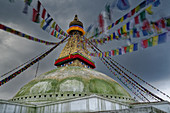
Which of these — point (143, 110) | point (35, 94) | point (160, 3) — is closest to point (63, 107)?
point (35, 94)

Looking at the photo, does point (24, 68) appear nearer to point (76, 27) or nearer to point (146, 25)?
point (76, 27)

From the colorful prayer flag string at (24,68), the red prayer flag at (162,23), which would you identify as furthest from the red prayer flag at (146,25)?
the colorful prayer flag string at (24,68)

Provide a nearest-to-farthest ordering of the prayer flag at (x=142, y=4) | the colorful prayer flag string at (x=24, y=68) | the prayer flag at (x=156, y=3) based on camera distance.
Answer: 1. the prayer flag at (x=156, y=3)
2. the prayer flag at (x=142, y=4)
3. the colorful prayer flag string at (x=24, y=68)

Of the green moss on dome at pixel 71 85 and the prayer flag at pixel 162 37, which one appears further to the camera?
the green moss on dome at pixel 71 85

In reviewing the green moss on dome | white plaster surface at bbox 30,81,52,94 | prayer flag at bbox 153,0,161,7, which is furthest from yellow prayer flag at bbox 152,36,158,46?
white plaster surface at bbox 30,81,52,94

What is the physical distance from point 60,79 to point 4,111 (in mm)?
4061

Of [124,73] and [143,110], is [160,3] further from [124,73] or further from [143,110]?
[124,73]

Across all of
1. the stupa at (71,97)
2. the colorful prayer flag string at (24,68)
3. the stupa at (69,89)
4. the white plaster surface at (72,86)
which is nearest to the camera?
the stupa at (71,97)

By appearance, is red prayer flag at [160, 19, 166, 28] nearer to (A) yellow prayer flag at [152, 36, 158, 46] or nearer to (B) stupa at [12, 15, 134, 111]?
(A) yellow prayer flag at [152, 36, 158, 46]

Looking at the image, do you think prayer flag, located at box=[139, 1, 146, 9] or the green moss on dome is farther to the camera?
the green moss on dome

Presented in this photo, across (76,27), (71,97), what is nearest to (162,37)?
(71,97)

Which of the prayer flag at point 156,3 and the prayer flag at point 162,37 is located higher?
the prayer flag at point 156,3

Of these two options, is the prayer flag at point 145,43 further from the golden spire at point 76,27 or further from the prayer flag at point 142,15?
the golden spire at point 76,27

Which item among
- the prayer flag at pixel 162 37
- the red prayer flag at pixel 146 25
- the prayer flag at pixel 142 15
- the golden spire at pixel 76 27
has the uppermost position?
the golden spire at pixel 76 27
